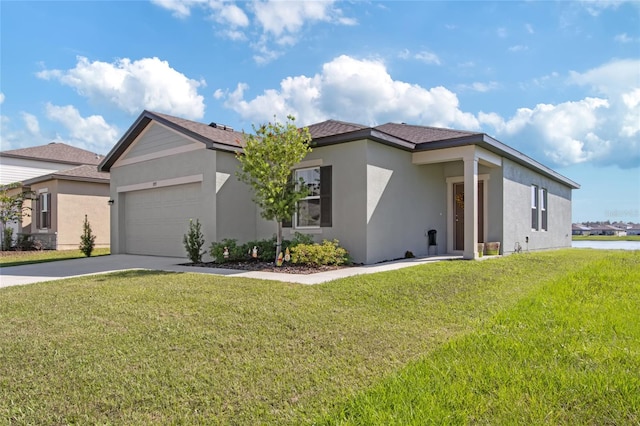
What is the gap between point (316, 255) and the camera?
367 inches

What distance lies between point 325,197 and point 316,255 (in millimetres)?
2002

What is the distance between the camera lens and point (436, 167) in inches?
512

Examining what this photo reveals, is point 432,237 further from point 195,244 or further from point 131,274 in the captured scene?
point 131,274

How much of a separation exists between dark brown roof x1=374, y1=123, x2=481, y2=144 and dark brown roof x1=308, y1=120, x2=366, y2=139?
1086 millimetres

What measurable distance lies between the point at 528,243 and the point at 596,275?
672cm

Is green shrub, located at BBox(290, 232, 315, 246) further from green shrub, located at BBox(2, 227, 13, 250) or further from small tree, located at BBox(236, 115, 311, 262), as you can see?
green shrub, located at BBox(2, 227, 13, 250)

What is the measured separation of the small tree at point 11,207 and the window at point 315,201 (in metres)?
16.0

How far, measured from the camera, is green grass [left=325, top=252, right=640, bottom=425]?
2729mm

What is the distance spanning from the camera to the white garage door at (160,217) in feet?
41.4

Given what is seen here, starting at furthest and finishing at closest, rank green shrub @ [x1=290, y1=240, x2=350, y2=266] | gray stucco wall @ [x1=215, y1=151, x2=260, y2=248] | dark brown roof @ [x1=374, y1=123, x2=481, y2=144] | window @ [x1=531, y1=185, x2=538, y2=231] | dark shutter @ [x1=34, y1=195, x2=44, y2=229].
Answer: dark shutter @ [x1=34, y1=195, x2=44, y2=229] < window @ [x1=531, y1=185, x2=538, y2=231] < dark brown roof @ [x1=374, y1=123, x2=481, y2=144] < gray stucco wall @ [x1=215, y1=151, x2=260, y2=248] < green shrub @ [x1=290, y1=240, x2=350, y2=266]

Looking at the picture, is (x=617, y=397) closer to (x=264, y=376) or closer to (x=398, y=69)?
(x=264, y=376)

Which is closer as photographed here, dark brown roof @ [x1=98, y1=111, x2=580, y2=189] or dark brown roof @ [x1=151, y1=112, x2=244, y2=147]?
dark brown roof @ [x1=98, y1=111, x2=580, y2=189]

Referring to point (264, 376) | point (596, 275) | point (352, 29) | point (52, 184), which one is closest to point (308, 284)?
point (264, 376)

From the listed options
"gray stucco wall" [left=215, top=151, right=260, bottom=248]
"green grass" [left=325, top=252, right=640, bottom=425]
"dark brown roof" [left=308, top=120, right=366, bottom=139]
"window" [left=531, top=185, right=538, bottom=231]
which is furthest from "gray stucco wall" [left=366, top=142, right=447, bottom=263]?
"green grass" [left=325, top=252, right=640, bottom=425]
